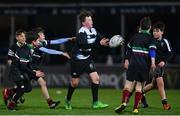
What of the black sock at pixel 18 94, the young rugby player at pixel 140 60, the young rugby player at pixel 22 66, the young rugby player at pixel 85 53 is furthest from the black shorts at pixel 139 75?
the black sock at pixel 18 94

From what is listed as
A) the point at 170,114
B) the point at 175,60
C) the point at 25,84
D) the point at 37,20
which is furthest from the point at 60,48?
the point at 170,114

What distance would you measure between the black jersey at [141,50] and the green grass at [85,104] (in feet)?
3.43

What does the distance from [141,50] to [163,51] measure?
1.50 metres

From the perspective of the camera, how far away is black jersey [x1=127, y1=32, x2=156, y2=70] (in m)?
16.4

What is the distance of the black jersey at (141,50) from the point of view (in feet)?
53.9

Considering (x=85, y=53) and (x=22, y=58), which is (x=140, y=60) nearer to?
(x=85, y=53)

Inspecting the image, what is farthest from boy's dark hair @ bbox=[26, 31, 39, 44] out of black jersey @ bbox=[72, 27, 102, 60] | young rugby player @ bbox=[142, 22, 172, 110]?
young rugby player @ bbox=[142, 22, 172, 110]

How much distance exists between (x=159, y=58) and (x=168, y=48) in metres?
0.32

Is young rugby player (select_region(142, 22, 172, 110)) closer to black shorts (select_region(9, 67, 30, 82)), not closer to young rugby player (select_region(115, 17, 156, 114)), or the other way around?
young rugby player (select_region(115, 17, 156, 114))

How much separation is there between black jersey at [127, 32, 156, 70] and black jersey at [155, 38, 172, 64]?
1.25 m

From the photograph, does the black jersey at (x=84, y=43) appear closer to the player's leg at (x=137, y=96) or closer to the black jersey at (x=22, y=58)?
the black jersey at (x=22, y=58)

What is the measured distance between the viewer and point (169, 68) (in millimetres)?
26609

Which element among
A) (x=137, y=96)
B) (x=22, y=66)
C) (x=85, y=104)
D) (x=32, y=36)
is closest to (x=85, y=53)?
(x=32, y=36)

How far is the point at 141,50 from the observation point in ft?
54.2
